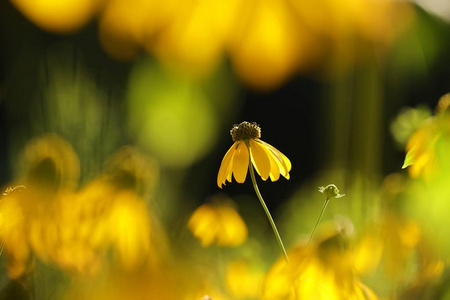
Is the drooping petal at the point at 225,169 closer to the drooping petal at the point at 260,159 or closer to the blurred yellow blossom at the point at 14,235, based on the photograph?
the drooping petal at the point at 260,159

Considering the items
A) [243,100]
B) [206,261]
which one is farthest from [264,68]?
[206,261]

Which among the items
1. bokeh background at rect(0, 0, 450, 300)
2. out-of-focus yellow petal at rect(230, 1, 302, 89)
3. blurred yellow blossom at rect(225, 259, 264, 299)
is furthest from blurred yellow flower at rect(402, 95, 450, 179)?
out-of-focus yellow petal at rect(230, 1, 302, 89)

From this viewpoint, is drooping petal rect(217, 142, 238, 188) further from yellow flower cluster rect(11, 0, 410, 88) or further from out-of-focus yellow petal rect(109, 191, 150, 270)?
yellow flower cluster rect(11, 0, 410, 88)

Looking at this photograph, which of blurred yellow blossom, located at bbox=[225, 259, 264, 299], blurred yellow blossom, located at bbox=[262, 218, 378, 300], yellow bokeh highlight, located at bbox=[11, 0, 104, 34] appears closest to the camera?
blurred yellow blossom, located at bbox=[262, 218, 378, 300]

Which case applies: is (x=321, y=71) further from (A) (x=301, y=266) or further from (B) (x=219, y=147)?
(A) (x=301, y=266)

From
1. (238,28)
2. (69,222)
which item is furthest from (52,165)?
(238,28)
